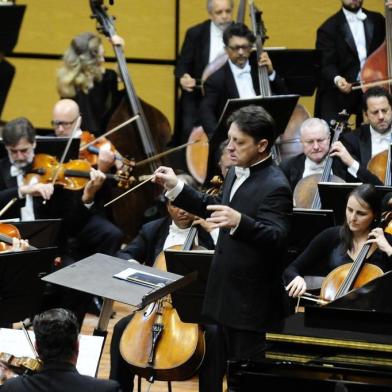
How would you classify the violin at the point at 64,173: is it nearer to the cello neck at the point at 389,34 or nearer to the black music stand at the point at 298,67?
the black music stand at the point at 298,67

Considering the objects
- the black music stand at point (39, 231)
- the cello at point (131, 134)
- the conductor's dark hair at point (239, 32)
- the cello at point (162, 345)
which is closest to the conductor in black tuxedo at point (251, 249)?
the cello at point (162, 345)

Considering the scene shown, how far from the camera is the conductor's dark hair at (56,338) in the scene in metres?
2.89

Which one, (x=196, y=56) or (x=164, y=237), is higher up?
(x=196, y=56)

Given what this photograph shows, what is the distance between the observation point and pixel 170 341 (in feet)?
13.3

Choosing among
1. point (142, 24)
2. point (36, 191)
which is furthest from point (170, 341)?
point (142, 24)

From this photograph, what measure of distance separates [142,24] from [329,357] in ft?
15.1

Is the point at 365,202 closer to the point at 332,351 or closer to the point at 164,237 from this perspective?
the point at 164,237

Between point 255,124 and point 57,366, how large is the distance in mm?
1132

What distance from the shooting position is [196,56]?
645cm

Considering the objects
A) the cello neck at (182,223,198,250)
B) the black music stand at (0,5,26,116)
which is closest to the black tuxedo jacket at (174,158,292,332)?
the cello neck at (182,223,198,250)

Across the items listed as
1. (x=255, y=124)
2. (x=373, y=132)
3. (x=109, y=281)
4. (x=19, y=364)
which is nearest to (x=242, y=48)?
(x=373, y=132)

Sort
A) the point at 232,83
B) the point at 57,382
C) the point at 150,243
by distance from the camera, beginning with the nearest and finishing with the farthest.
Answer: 1. the point at 57,382
2. the point at 150,243
3. the point at 232,83

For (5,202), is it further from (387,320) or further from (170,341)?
(387,320)

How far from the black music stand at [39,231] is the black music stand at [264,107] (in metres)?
0.97
